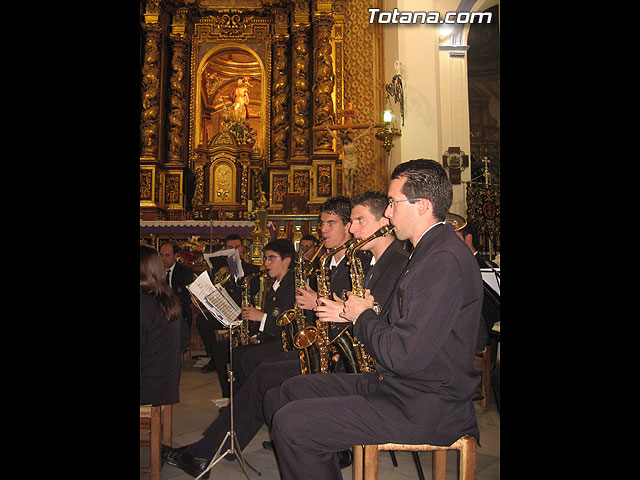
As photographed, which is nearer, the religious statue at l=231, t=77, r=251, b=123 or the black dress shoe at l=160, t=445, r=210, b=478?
the black dress shoe at l=160, t=445, r=210, b=478

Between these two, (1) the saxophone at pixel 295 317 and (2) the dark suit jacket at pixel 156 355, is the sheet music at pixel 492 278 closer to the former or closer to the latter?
(1) the saxophone at pixel 295 317

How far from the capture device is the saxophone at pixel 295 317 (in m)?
3.55

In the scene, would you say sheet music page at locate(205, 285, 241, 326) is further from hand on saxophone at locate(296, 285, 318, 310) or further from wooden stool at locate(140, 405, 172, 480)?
wooden stool at locate(140, 405, 172, 480)

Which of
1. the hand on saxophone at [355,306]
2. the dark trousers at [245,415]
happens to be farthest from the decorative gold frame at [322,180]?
the hand on saxophone at [355,306]

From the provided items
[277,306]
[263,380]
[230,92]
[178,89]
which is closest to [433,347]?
[263,380]

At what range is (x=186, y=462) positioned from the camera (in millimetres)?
3012

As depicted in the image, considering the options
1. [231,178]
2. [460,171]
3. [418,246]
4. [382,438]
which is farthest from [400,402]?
[231,178]

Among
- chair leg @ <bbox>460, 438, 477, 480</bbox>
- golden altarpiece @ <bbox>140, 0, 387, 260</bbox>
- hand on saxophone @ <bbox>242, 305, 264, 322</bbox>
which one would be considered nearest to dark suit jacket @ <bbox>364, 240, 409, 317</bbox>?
chair leg @ <bbox>460, 438, 477, 480</bbox>

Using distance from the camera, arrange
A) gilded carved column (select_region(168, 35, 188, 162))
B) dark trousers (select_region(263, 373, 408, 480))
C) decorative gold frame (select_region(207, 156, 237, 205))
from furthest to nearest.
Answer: gilded carved column (select_region(168, 35, 188, 162))
decorative gold frame (select_region(207, 156, 237, 205))
dark trousers (select_region(263, 373, 408, 480))

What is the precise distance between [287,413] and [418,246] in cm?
95

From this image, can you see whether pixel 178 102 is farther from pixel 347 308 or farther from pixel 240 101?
pixel 347 308

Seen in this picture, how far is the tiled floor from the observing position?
305 centimetres

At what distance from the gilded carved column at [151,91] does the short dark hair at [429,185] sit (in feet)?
35.1

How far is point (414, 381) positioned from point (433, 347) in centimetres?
21
